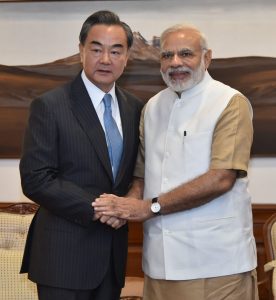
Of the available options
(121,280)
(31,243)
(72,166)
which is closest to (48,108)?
(72,166)

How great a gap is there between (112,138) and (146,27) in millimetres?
1127

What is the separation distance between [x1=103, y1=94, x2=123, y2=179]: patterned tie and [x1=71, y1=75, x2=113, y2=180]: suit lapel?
5 cm

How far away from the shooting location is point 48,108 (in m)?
1.78

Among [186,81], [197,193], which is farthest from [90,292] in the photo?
[186,81]

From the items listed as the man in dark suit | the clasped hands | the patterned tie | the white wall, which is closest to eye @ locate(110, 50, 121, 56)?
the man in dark suit

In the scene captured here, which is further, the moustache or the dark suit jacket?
the moustache

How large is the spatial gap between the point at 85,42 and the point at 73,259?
732 millimetres

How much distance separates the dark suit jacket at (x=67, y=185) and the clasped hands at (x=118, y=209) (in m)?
0.03

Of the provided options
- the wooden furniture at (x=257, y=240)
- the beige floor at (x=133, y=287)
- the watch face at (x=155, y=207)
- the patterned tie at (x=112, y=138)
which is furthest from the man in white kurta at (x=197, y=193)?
the wooden furniture at (x=257, y=240)

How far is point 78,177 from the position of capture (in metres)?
1.80

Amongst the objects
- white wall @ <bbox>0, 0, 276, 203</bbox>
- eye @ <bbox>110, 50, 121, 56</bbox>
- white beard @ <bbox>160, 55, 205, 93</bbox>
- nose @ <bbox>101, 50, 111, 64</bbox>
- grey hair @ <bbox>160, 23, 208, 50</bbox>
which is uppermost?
white wall @ <bbox>0, 0, 276, 203</bbox>

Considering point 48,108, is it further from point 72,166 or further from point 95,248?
point 95,248

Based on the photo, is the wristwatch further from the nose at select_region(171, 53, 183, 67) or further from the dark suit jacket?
the nose at select_region(171, 53, 183, 67)

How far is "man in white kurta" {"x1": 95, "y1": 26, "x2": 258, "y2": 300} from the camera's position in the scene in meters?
1.82
